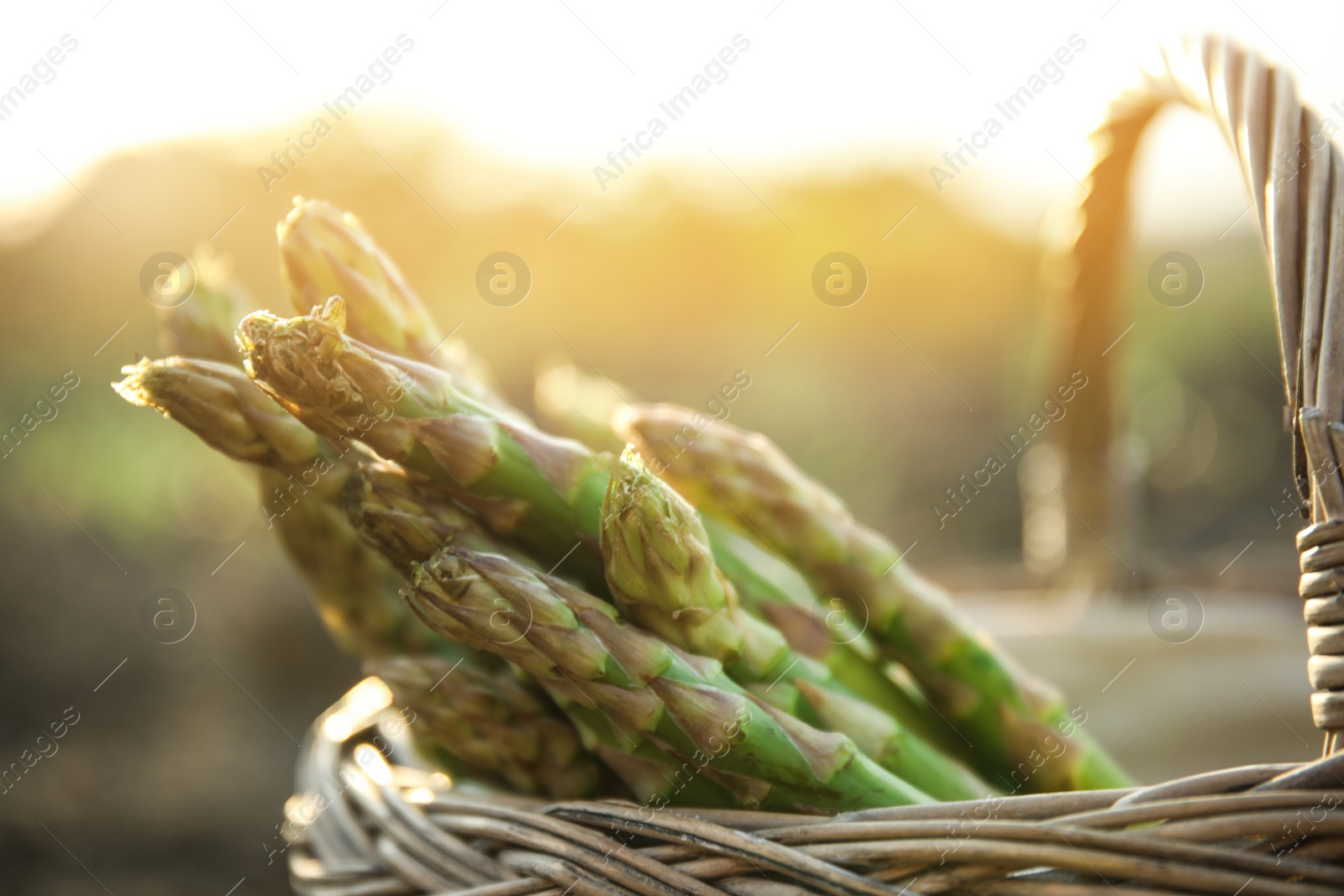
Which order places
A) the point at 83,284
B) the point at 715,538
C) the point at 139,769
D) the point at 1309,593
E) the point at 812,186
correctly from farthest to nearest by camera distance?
1. the point at 812,186
2. the point at 83,284
3. the point at 139,769
4. the point at 715,538
5. the point at 1309,593

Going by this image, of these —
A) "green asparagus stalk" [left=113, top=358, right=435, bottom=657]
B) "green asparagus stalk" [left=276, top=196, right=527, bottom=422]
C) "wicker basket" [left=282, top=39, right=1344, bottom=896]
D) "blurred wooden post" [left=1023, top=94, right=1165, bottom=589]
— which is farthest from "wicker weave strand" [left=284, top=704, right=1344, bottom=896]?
"blurred wooden post" [left=1023, top=94, right=1165, bottom=589]

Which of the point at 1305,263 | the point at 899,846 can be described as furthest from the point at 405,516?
the point at 1305,263

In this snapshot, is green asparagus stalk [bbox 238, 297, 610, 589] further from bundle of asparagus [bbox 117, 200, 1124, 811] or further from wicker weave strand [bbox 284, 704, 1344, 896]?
wicker weave strand [bbox 284, 704, 1344, 896]

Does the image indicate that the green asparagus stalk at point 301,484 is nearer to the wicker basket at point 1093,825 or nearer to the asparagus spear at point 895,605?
the wicker basket at point 1093,825

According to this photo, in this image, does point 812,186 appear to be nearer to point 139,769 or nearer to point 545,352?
point 545,352

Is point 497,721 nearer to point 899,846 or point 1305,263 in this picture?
point 899,846

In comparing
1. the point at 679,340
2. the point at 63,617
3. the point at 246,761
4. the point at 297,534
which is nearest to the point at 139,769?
the point at 246,761
